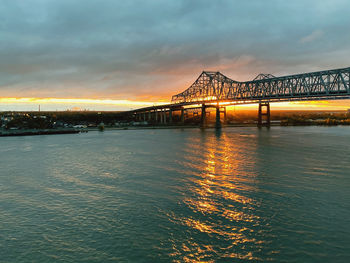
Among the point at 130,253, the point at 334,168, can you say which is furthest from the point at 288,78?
the point at 130,253

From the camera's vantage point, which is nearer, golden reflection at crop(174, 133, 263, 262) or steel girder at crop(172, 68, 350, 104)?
golden reflection at crop(174, 133, 263, 262)

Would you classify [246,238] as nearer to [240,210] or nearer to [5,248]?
[240,210]

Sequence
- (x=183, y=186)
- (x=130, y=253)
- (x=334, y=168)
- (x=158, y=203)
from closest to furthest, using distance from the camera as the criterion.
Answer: (x=130, y=253), (x=158, y=203), (x=183, y=186), (x=334, y=168)

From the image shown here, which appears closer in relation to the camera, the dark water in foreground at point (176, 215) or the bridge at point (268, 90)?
the dark water in foreground at point (176, 215)

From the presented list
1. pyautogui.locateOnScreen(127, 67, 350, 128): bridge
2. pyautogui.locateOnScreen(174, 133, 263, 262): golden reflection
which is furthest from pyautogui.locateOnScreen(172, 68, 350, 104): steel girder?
pyautogui.locateOnScreen(174, 133, 263, 262): golden reflection

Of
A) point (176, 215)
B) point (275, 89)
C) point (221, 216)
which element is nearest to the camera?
point (221, 216)

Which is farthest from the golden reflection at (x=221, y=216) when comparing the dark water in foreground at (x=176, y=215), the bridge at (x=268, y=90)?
the bridge at (x=268, y=90)

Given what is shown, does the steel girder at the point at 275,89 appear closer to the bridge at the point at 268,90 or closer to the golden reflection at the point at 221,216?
the bridge at the point at 268,90

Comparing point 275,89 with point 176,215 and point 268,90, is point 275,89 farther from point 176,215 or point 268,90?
point 176,215

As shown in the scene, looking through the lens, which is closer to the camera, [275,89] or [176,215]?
[176,215]

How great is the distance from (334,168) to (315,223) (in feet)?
66.7

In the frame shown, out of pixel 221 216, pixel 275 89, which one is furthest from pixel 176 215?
pixel 275 89

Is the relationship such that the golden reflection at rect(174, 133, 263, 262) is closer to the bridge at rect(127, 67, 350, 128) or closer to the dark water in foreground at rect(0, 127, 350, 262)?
the dark water in foreground at rect(0, 127, 350, 262)

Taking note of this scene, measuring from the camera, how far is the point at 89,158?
4294 centimetres
